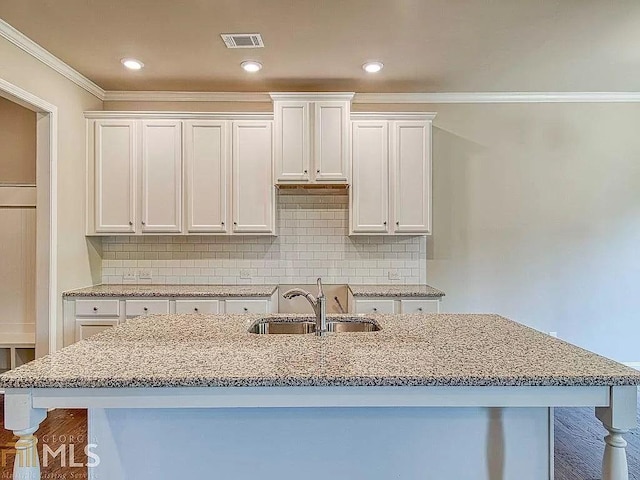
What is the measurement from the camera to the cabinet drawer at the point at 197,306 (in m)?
3.46

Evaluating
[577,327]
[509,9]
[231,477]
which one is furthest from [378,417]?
[577,327]

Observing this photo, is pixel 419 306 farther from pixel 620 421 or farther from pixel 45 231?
pixel 45 231

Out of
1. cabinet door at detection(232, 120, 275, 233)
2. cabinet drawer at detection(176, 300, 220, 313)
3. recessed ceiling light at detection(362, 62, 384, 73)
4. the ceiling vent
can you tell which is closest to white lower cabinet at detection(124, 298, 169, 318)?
cabinet drawer at detection(176, 300, 220, 313)

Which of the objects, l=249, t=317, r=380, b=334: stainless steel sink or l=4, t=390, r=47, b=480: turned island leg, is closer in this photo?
l=4, t=390, r=47, b=480: turned island leg

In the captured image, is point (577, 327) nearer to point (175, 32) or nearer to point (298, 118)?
point (298, 118)

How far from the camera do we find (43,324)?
3229 millimetres

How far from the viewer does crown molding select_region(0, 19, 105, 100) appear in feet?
9.11

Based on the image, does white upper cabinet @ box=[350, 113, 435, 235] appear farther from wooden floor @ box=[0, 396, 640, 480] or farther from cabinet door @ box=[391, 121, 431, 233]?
wooden floor @ box=[0, 396, 640, 480]

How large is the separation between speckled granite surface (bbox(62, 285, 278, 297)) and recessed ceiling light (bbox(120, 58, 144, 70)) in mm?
1817

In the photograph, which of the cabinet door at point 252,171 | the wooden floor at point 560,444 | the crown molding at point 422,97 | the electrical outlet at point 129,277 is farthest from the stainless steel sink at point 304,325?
the crown molding at point 422,97

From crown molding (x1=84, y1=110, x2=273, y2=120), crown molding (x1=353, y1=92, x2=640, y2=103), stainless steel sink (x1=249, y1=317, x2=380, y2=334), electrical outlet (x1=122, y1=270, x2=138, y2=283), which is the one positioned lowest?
stainless steel sink (x1=249, y1=317, x2=380, y2=334)

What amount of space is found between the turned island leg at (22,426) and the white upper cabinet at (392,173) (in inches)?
110

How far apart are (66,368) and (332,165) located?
8.82 feet

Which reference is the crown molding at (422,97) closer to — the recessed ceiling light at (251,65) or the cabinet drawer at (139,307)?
the recessed ceiling light at (251,65)
